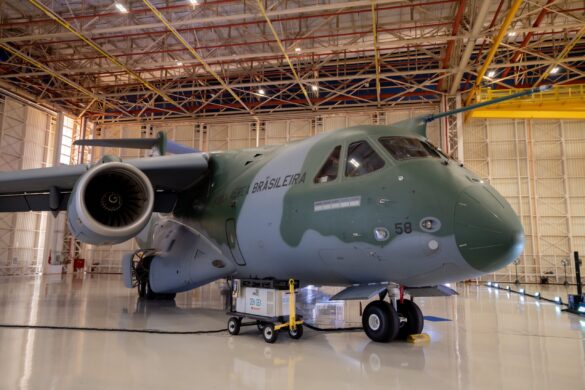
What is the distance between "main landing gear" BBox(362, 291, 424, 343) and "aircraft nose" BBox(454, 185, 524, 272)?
1593 mm

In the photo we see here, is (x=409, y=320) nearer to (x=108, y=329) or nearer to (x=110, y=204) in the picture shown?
(x=108, y=329)

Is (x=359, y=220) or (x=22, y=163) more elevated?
(x=22, y=163)

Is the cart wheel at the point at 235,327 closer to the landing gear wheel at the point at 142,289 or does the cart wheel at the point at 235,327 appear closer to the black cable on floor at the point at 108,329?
the black cable on floor at the point at 108,329

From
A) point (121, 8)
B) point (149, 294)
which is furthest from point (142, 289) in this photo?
point (121, 8)

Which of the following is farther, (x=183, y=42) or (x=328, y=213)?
(x=183, y=42)

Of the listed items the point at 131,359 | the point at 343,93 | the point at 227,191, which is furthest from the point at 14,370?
the point at 343,93

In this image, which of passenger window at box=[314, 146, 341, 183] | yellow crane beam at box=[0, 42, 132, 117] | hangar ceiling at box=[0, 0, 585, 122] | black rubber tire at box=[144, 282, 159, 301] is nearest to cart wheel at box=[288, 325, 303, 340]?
passenger window at box=[314, 146, 341, 183]

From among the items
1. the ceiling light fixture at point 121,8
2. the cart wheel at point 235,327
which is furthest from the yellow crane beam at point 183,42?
the cart wheel at point 235,327

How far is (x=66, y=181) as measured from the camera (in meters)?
9.12

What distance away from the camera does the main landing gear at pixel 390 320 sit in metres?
6.15

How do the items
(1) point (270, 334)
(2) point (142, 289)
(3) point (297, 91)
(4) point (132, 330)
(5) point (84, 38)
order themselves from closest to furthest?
(1) point (270, 334), (4) point (132, 330), (2) point (142, 289), (5) point (84, 38), (3) point (297, 91)

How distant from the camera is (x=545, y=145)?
77.0 ft

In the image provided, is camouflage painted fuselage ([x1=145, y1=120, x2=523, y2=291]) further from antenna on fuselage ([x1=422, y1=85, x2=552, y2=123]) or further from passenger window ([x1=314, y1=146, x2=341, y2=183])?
antenna on fuselage ([x1=422, y1=85, x2=552, y2=123])

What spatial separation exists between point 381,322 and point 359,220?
1595 mm
